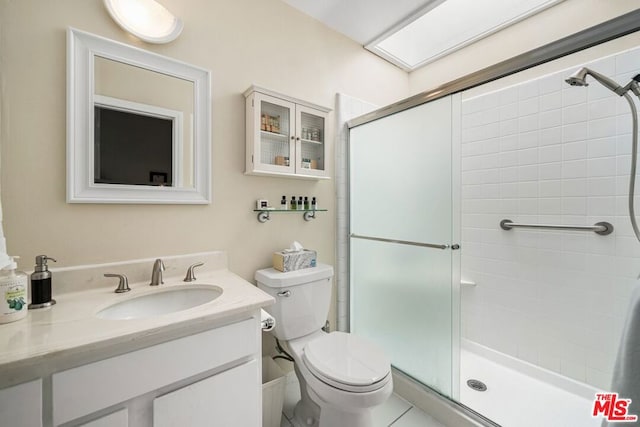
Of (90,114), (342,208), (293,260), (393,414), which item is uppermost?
(90,114)

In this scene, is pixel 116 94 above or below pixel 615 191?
above

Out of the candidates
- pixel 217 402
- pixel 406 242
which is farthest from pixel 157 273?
pixel 406 242

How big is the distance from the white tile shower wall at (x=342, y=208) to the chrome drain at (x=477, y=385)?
0.83 metres

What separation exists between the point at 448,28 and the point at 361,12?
66 cm

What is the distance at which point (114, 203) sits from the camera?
3.57ft

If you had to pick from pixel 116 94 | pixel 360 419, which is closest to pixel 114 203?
pixel 116 94

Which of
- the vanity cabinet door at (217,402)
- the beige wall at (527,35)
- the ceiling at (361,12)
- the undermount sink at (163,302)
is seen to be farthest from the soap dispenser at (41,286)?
the beige wall at (527,35)

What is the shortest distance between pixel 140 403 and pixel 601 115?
2478 mm

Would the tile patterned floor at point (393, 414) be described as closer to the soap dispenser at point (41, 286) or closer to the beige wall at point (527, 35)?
the soap dispenser at point (41, 286)

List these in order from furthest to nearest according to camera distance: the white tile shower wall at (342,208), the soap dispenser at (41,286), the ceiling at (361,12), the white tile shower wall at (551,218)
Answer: the white tile shower wall at (342,208) → the ceiling at (361,12) → the white tile shower wall at (551,218) → the soap dispenser at (41,286)

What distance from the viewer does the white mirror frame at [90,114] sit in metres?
1.00

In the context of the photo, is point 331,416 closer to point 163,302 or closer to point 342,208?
point 163,302

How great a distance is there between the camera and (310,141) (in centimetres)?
160

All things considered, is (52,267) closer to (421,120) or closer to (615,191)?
(421,120)
